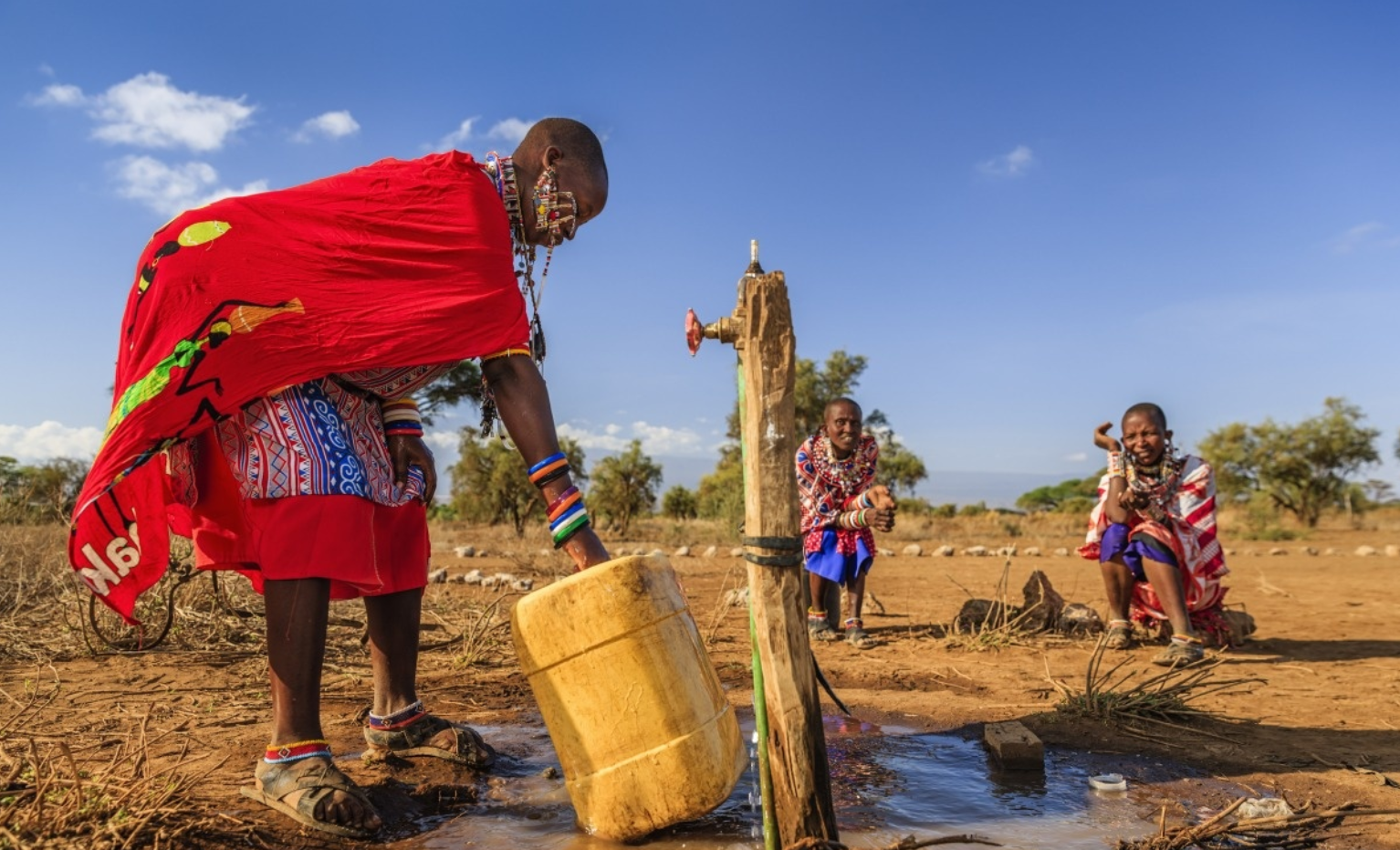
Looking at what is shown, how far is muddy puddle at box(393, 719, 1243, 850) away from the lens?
8.71ft

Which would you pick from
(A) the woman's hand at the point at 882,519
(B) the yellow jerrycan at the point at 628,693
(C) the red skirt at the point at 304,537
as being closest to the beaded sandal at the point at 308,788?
(C) the red skirt at the point at 304,537

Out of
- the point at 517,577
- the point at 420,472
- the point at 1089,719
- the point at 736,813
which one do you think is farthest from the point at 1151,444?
the point at 517,577

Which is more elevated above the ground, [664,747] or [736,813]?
[664,747]

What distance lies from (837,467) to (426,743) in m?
3.65

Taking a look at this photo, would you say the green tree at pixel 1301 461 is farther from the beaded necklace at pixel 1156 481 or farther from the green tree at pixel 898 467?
the beaded necklace at pixel 1156 481

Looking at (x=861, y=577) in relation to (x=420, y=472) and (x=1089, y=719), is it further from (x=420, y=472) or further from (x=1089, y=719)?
(x=420, y=472)

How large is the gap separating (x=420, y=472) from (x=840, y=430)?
141 inches

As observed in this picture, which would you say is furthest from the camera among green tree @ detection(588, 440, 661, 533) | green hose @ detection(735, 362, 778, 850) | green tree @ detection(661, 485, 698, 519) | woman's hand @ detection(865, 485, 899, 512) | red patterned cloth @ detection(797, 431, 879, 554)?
green tree @ detection(661, 485, 698, 519)

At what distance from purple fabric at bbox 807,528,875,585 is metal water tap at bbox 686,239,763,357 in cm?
378

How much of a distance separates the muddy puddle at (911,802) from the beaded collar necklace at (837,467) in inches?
105

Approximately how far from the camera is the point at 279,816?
2.71m

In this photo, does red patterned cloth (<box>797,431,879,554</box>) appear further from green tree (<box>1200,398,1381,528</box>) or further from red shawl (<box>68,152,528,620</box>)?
green tree (<box>1200,398,1381,528</box>)

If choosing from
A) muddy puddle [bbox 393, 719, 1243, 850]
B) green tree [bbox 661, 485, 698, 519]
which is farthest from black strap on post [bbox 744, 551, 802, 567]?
green tree [bbox 661, 485, 698, 519]

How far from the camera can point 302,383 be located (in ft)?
9.02
